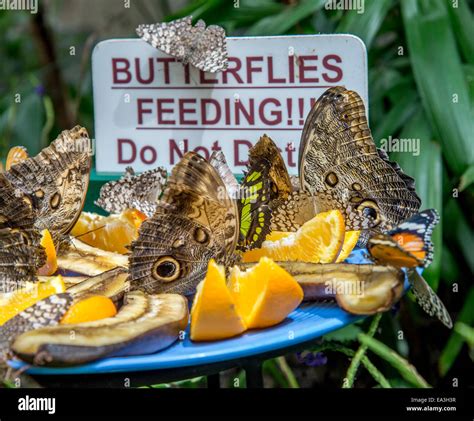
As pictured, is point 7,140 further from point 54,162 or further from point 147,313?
point 147,313

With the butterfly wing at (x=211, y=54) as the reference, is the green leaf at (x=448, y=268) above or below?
below

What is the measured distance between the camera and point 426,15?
1739mm

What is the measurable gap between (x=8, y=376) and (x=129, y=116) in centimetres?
71

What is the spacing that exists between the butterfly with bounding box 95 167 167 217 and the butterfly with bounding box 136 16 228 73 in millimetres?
255

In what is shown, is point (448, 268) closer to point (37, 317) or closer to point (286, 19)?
point (286, 19)

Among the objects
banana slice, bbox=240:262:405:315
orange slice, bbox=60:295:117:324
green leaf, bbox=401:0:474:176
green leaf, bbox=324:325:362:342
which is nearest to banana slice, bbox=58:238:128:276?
orange slice, bbox=60:295:117:324

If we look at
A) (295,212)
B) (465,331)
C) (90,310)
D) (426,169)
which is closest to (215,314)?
(90,310)

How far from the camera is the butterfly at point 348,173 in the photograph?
1.14 metres

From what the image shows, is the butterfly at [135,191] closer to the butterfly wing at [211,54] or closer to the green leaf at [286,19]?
the butterfly wing at [211,54]

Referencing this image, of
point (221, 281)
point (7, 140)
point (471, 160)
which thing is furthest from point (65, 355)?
point (7, 140)

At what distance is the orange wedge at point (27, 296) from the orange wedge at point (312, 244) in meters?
0.24

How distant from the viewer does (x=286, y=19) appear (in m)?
1.81

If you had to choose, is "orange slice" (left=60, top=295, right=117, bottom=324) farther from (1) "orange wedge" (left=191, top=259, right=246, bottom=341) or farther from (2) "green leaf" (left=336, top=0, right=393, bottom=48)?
(2) "green leaf" (left=336, top=0, right=393, bottom=48)

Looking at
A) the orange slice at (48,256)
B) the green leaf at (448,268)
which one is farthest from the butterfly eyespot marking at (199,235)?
the green leaf at (448,268)
